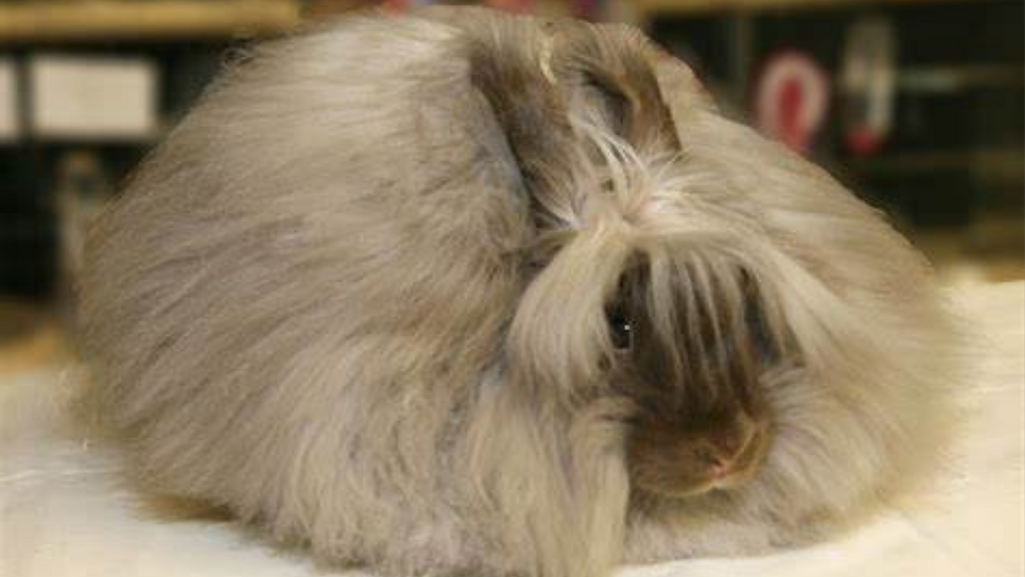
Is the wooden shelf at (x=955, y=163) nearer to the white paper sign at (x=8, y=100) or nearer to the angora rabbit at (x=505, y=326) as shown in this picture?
the white paper sign at (x=8, y=100)

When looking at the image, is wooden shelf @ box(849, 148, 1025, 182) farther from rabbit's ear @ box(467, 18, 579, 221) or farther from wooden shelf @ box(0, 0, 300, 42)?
rabbit's ear @ box(467, 18, 579, 221)

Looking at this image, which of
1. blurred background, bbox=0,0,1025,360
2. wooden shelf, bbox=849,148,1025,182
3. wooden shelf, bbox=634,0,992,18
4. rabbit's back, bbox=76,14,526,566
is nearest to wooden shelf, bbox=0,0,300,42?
blurred background, bbox=0,0,1025,360

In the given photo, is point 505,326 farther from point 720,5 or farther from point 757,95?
point 720,5

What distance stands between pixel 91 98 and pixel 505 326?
1573 millimetres

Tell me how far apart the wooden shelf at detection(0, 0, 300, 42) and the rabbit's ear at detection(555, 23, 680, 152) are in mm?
1355

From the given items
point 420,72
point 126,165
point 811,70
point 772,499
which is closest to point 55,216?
point 126,165

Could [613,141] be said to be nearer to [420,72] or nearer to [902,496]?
[420,72]

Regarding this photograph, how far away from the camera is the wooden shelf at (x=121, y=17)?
2248mm

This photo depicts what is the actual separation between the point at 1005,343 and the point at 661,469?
2.14 ft

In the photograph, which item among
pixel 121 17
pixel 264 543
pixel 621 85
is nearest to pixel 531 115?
pixel 621 85

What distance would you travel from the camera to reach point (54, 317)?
236cm

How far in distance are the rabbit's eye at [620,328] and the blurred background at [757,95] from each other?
798 mm

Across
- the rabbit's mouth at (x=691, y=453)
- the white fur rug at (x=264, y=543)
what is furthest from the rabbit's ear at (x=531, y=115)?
the white fur rug at (x=264, y=543)

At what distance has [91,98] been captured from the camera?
2.28m
